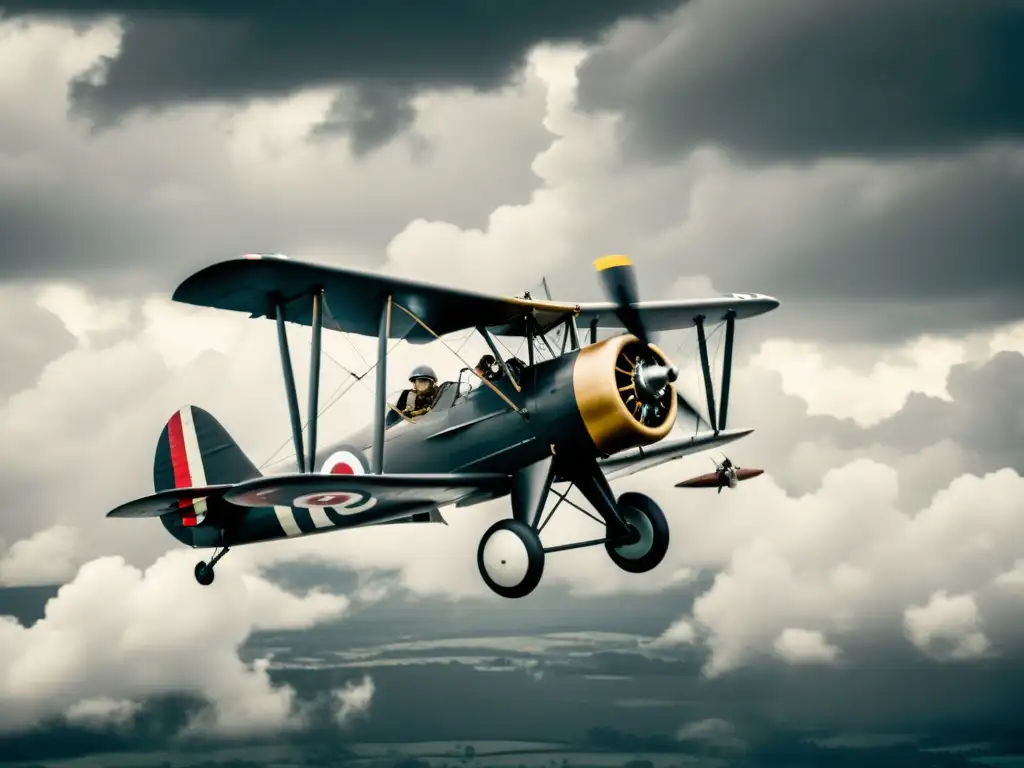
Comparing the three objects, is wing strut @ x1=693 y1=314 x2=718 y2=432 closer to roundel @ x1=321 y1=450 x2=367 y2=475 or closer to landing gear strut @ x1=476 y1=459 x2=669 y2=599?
landing gear strut @ x1=476 y1=459 x2=669 y2=599

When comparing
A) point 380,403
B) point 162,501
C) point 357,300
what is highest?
point 357,300

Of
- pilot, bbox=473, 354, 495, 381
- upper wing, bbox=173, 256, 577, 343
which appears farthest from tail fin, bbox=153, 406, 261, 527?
pilot, bbox=473, 354, 495, 381

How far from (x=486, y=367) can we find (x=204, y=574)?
495 cm

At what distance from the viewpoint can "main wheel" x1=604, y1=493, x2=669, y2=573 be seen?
14023 millimetres

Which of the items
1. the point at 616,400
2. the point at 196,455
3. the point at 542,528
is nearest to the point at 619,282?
the point at 616,400

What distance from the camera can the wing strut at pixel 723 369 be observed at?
15.2 metres

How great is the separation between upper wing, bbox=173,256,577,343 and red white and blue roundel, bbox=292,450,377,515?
1596 mm

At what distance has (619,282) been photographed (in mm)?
13711

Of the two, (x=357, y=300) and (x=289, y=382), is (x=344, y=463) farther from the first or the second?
(x=357, y=300)

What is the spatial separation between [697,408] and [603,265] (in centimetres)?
268

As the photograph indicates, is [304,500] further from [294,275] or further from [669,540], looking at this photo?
[669,540]

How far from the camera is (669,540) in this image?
1408 centimetres

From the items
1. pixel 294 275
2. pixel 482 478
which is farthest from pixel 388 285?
pixel 482 478

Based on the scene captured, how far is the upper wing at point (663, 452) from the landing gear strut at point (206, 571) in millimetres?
5155
